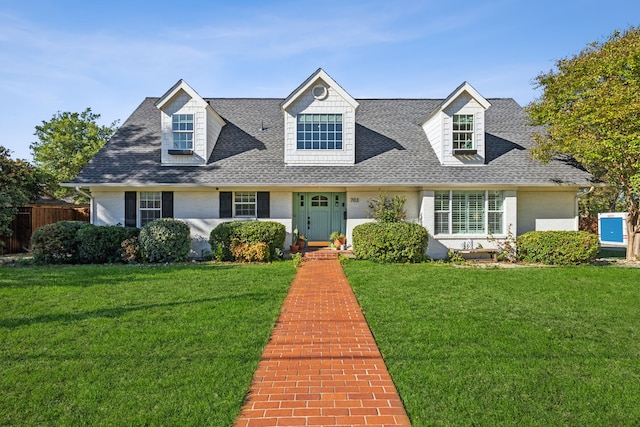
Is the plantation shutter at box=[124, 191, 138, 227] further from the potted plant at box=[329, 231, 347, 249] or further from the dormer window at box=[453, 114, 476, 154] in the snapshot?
the dormer window at box=[453, 114, 476, 154]

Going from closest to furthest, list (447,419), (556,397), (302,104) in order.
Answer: (447,419), (556,397), (302,104)

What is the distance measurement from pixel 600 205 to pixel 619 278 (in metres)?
25.6

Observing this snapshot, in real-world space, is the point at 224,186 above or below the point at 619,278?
above

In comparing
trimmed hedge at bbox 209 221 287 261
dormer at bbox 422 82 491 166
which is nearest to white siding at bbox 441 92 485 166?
dormer at bbox 422 82 491 166

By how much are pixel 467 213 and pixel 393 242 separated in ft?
12.4

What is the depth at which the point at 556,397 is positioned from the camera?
3.52 metres

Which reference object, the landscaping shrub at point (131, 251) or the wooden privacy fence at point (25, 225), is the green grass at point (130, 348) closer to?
the landscaping shrub at point (131, 251)

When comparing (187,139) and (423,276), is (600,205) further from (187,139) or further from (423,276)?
(187,139)

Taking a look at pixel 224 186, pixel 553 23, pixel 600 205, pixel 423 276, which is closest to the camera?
pixel 423 276

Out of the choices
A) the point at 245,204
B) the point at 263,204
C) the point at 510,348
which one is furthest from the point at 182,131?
the point at 510,348

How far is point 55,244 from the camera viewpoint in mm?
11570

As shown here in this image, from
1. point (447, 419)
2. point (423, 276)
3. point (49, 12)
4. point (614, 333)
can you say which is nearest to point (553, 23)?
point (423, 276)

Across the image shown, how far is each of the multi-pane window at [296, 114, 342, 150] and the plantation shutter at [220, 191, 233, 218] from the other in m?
Result: 3.34

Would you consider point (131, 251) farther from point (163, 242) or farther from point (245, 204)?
point (245, 204)
